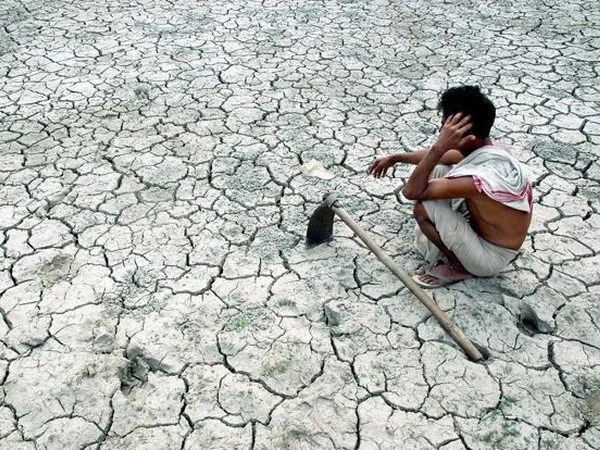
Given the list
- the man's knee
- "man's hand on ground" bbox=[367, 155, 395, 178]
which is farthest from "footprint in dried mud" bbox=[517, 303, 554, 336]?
"man's hand on ground" bbox=[367, 155, 395, 178]

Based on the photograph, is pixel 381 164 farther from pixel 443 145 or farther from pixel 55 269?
pixel 55 269

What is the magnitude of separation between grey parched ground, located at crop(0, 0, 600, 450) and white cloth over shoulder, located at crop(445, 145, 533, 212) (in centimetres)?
56

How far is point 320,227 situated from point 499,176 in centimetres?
102

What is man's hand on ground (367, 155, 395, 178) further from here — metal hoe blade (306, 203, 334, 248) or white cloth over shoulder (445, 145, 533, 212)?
white cloth over shoulder (445, 145, 533, 212)

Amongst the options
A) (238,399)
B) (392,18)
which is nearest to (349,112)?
(392,18)

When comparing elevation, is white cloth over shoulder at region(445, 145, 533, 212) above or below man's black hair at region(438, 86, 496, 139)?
below

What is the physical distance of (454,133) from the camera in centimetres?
242

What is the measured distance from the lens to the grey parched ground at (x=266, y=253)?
224 cm

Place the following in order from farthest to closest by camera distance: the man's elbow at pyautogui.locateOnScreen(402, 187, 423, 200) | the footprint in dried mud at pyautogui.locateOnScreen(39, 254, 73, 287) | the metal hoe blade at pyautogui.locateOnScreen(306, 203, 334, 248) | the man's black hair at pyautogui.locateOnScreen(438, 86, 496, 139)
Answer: the metal hoe blade at pyautogui.locateOnScreen(306, 203, 334, 248) → the footprint in dried mud at pyautogui.locateOnScreen(39, 254, 73, 287) → the man's elbow at pyautogui.locateOnScreen(402, 187, 423, 200) → the man's black hair at pyautogui.locateOnScreen(438, 86, 496, 139)

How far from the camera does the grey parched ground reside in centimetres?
224

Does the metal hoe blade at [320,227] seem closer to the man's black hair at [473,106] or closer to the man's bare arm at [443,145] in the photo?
the man's bare arm at [443,145]

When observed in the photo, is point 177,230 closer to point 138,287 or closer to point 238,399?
point 138,287

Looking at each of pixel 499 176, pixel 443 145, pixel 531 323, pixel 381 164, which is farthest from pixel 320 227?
pixel 531 323

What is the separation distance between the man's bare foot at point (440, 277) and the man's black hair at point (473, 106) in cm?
71
